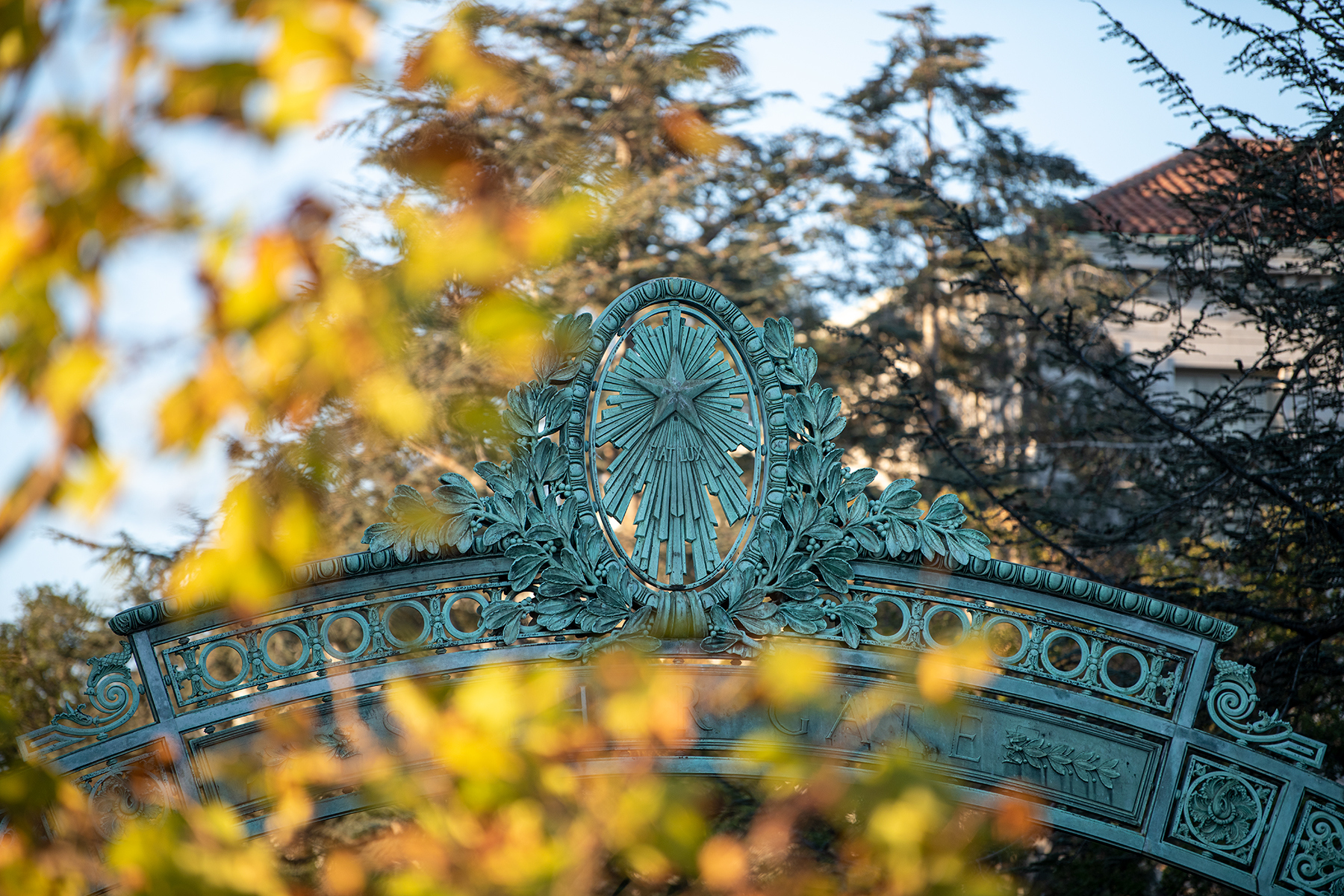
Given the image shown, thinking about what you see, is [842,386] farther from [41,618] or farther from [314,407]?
[314,407]

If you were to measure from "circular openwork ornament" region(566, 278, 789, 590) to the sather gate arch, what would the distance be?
11mm

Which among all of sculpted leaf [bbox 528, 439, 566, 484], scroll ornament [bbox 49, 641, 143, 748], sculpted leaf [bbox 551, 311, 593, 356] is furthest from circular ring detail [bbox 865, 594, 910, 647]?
scroll ornament [bbox 49, 641, 143, 748]

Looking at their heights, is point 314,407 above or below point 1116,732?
below

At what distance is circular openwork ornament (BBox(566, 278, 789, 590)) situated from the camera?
214 inches

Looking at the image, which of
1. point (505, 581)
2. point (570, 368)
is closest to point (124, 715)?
point (505, 581)

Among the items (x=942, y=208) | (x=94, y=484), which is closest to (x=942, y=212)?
(x=942, y=208)

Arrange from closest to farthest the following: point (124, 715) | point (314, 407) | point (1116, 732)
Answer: point (314, 407) < point (124, 715) < point (1116, 732)

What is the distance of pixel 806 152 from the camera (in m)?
17.6

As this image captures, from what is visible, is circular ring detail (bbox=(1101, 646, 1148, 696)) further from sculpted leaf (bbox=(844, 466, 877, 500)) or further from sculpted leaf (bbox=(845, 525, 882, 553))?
sculpted leaf (bbox=(844, 466, 877, 500))

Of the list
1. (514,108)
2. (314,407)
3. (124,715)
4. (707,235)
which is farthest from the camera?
(707,235)

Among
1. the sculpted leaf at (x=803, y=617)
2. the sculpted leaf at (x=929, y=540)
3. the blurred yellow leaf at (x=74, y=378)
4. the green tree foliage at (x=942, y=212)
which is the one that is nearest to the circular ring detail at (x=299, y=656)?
the sculpted leaf at (x=803, y=617)

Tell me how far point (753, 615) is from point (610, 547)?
0.71 m

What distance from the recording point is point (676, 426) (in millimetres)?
5473

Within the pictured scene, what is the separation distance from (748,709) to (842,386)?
12.1 metres
